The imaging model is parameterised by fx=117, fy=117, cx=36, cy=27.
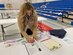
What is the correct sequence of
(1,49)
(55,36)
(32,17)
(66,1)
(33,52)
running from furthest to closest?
(66,1), (32,17), (55,36), (1,49), (33,52)

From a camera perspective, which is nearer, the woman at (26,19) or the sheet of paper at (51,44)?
the sheet of paper at (51,44)

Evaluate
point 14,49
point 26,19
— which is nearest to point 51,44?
point 14,49

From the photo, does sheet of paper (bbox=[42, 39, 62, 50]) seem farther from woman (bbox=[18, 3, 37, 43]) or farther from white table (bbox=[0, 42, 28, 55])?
woman (bbox=[18, 3, 37, 43])

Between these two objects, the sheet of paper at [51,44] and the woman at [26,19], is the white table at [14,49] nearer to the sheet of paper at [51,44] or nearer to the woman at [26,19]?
the sheet of paper at [51,44]

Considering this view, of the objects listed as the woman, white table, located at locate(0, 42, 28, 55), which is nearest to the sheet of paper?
white table, located at locate(0, 42, 28, 55)

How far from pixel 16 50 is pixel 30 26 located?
73 centimetres

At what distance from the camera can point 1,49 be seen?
1.34m

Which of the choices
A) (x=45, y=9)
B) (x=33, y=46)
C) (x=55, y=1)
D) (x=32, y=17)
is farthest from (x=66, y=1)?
(x=33, y=46)

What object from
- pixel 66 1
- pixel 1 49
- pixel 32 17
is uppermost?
pixel 66 1

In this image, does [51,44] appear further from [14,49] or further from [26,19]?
[26,19]

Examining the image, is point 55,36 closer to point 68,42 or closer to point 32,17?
point 68,42

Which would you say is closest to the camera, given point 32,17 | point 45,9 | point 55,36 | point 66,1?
point 55,36

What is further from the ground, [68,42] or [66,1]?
[66,1]

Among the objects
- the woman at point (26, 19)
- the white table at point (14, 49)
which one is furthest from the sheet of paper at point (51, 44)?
the woman at point (26, 19)
